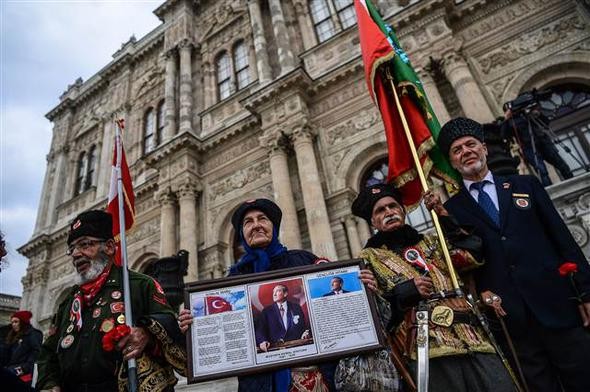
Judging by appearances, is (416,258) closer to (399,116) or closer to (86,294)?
(399,116)

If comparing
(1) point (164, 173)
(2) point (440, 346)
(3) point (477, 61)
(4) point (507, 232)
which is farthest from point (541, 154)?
(1) point (164, 173)

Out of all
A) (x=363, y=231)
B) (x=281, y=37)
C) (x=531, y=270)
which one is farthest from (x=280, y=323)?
(x=281, y=37)

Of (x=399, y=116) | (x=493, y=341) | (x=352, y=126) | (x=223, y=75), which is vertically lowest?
(x=493, y=341)

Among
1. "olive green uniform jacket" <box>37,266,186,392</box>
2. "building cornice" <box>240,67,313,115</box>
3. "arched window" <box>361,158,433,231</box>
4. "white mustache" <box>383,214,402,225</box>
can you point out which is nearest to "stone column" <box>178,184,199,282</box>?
"building cornice" <box>240,67,313,115</box>

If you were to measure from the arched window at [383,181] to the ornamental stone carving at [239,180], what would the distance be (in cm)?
301

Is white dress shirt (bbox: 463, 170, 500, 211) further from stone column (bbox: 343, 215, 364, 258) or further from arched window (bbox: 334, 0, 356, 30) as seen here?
arched window (bbox: 334, 0, 356, 30)

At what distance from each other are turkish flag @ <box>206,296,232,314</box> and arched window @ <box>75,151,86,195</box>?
18.0 metres

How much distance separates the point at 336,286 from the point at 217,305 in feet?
2.25

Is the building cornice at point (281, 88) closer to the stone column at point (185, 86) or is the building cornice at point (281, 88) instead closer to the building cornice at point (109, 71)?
the stone column at point (185, 86)

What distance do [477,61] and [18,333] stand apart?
10.7 m

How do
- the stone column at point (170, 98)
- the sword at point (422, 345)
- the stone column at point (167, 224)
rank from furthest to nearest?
1. the stone column at point (170, 98)
2. the stone column at point (167, 224)
3. the sword at point (422, 345)

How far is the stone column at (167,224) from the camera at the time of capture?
35.7 ft

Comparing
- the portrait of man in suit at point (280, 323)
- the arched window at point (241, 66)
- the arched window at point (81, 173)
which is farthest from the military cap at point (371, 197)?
the arched window at point (81, 173)

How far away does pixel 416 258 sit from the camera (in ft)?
7.58
